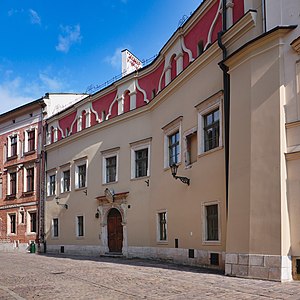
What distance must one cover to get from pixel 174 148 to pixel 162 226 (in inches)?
134

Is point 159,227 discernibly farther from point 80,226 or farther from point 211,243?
point 80,226

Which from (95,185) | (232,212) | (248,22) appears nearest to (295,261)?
(232,212)

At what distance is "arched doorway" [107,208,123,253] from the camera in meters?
23.0

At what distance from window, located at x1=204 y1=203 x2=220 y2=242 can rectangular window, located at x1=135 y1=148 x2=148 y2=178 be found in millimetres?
6398

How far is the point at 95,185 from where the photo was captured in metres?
25.3

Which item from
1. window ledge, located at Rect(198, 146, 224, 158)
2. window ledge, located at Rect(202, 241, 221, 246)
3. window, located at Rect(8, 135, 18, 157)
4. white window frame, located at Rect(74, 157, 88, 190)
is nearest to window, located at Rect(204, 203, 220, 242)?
window ledge, located at Rect(202, 241, 221, 246)

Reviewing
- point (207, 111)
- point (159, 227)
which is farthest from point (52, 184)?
point (207, 111)

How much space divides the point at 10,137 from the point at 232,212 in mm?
26111

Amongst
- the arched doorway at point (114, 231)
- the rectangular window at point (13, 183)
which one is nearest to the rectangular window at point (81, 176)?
the arched doorway at point (114, 231)

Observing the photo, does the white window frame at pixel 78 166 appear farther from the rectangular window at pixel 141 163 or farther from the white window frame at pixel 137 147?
the rectangular window at pixel 141 163

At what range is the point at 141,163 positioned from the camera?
72.8 feet

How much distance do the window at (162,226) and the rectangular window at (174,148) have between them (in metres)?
2.28

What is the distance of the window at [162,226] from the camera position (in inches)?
756

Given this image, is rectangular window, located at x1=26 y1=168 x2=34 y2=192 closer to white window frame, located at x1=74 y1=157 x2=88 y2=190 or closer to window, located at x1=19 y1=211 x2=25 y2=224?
window, located at x1=19 y1=211 x2=25 y2=224
